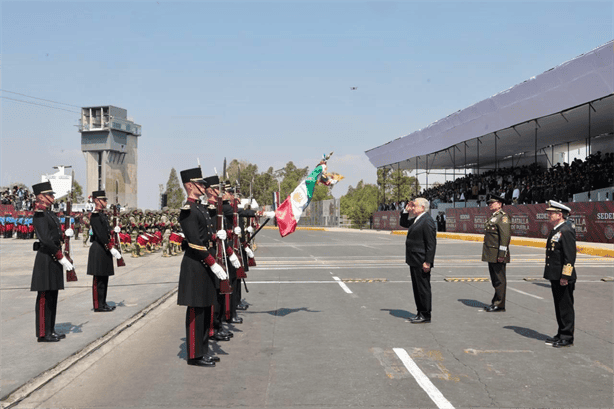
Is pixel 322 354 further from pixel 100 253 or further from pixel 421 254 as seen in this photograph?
pixel 100 253

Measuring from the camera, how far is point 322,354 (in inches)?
263

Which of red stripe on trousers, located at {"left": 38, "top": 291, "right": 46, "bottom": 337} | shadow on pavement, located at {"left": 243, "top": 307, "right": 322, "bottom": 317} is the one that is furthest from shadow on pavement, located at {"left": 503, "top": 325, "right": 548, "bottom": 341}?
red stripe on trousers, located at {"left": 38, "top": 291, "right": 46, "bottom": 337}

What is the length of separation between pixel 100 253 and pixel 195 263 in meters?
3.71

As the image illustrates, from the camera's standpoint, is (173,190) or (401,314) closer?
(401,314)

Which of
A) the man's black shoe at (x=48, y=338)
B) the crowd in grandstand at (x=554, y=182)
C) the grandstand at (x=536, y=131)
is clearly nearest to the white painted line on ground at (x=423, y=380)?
the man's black shoe at (x=48, y=338)

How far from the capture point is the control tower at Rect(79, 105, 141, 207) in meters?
155

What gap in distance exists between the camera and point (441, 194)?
53344 mm

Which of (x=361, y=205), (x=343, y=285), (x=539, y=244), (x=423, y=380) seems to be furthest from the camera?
(x=361, y=205)

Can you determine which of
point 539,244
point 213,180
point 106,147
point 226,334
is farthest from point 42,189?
point 106,147

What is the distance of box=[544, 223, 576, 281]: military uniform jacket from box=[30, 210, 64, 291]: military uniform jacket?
677 cm

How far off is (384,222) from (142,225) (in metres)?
36.8

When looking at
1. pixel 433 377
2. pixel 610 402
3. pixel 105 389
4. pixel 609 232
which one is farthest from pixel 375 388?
pixel 609 232

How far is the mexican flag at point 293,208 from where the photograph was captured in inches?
333

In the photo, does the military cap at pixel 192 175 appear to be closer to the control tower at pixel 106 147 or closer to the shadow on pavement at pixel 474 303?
the shadow on pavement at pixel 474 303
